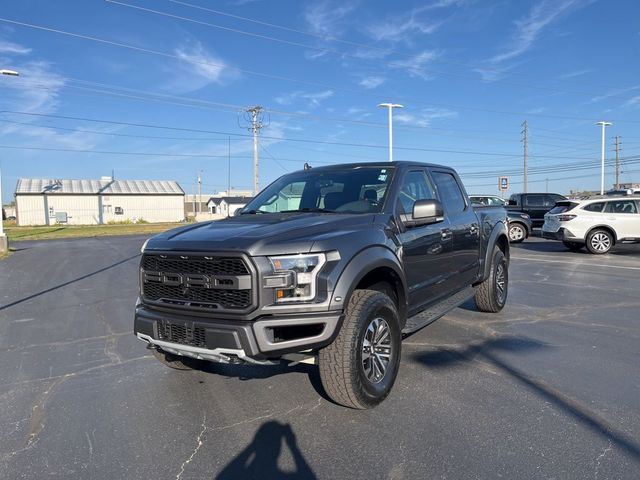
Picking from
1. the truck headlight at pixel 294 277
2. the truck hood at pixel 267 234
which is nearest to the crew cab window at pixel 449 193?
the truck hood at pixel 267 234

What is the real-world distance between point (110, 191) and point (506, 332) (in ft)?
211

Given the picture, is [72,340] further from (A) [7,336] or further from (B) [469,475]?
(B) [469,475]

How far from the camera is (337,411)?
3.72 metres

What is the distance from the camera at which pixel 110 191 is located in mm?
62594

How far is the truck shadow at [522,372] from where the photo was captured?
324 cm

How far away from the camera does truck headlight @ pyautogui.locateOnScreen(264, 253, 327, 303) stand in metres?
3.31

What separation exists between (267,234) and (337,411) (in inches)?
57.9

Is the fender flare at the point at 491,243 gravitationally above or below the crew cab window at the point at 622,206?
below

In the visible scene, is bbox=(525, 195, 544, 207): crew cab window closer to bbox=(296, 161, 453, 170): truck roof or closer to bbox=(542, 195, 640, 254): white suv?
bbox=(542, 195, 640, 254): white suv

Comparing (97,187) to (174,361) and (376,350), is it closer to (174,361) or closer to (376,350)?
(174,361)

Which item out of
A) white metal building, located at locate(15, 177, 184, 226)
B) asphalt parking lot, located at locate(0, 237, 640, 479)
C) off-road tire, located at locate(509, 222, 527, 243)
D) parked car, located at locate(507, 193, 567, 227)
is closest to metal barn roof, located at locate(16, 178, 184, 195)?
white metal building, located at locate(15, 177, 184, 226)

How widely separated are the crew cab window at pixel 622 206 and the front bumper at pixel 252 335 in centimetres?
1371

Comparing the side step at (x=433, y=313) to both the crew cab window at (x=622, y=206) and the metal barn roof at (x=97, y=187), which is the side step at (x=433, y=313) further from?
the metal barn roof at (x=97, y=187)

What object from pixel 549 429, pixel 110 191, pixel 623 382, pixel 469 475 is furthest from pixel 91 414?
pixel 110 191
